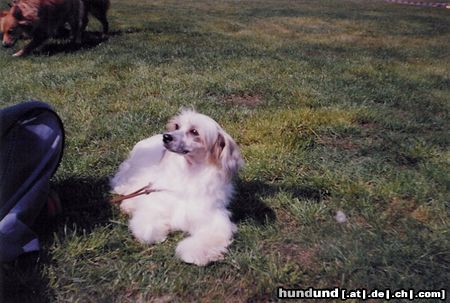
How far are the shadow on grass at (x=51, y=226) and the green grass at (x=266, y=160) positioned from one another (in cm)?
1

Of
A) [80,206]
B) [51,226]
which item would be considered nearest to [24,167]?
[51,226]

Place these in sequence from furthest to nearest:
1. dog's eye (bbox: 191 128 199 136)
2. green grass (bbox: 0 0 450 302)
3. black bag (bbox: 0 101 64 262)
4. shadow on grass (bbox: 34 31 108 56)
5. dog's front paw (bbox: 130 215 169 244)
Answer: shadow on grass (bbox: 34 31 108 56)
dog's eye (bbox: 191 128 199 136)
dog's front paw (bbox: 130 215 169 244)
green grass (bbox: 0 0 450 302)
black bag (bbox: 0 101 64 262)

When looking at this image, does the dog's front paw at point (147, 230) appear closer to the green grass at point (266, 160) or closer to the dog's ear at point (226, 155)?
the green grass at point (266, 160)

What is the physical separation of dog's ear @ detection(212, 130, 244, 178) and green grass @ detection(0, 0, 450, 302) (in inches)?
16.4

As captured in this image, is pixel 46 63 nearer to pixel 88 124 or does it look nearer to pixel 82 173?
pixel 88 124

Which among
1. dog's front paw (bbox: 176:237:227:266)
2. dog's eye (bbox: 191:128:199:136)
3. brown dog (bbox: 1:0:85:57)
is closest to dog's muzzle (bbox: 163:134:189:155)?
dog's eye (bbox: 191:128:199:136)

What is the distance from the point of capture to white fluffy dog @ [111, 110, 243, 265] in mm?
3168

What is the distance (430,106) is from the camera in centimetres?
636

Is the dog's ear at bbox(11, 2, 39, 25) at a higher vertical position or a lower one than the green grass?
higher

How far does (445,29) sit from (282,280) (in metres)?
14.5

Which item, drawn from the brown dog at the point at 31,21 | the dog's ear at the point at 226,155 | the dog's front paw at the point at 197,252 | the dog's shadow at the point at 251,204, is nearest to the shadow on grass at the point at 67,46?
the brown dog at the point at 31,21

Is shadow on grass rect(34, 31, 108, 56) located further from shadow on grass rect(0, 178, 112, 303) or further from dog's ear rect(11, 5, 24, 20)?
shadow on grass rect(0, 178, 112, 303)

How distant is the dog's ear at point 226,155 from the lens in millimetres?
3324

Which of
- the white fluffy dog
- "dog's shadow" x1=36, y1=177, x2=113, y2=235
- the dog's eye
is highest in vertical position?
the dog's eye
